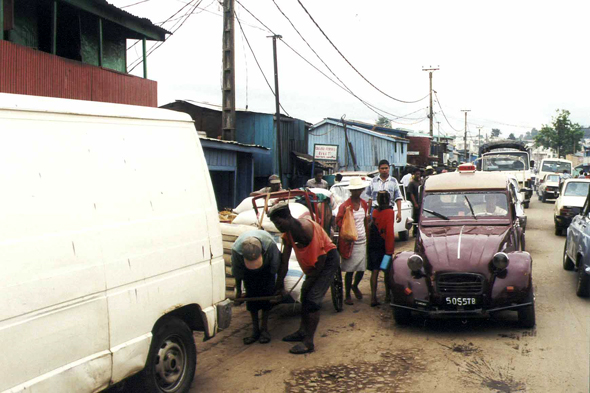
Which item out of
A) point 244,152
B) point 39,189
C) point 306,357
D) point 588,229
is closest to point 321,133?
point 244,152

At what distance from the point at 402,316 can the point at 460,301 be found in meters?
0.78

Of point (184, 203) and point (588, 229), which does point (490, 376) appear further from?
point (588, 229)

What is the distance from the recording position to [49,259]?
12.1ft

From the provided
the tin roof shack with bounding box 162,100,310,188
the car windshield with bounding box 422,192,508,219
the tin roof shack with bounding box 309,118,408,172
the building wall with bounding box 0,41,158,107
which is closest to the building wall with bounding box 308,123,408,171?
the tin roof shack with bounding box 309,118,408,172

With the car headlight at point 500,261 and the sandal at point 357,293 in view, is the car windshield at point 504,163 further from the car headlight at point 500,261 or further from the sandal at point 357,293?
the car headlight at point 500,261

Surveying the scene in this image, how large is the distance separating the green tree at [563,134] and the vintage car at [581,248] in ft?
233

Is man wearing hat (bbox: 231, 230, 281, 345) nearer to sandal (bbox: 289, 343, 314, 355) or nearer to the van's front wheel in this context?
sandal (bbox: 289, 343, 314, 355)

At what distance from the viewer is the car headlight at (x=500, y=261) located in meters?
6.98

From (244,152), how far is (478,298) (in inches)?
534

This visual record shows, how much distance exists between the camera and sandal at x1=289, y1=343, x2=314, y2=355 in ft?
21.2

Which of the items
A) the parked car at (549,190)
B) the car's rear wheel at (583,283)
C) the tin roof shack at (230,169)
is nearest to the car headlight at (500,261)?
the car's rear wheel at (583,283)

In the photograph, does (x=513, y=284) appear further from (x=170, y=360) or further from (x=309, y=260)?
(x=170, y=360)

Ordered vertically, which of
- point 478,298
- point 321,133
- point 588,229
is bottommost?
point 478,298

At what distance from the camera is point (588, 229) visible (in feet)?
28.9
